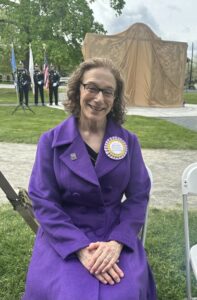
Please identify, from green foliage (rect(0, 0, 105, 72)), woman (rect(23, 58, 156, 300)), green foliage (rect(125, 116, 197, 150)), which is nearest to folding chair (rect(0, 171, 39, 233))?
woman (rect(23, 58, 156, 300))

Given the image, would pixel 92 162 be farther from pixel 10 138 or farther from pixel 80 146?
pixel 10 138

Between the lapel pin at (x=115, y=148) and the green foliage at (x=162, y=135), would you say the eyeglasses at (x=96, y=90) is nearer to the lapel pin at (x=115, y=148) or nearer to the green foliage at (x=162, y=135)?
the lapel pin at (x=115, y=148)

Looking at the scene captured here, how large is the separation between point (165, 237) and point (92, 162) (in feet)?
7.27

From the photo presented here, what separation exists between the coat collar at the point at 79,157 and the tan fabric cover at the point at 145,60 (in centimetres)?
1910

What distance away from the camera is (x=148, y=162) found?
8.08m

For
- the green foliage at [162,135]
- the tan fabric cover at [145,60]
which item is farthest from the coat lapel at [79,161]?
the tan fabric cover at [145,60]

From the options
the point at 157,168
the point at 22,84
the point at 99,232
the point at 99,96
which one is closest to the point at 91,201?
the point at 99,232

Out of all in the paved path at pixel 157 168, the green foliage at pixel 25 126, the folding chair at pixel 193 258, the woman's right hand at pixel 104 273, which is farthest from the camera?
the green foliage at pixel 25 126

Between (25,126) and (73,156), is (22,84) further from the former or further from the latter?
(73,156)

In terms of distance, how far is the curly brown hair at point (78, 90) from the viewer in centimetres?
268

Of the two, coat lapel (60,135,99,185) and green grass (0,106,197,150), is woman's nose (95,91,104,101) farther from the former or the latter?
Result: green grass (0,106,197,150)

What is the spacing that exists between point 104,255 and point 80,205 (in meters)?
0.37

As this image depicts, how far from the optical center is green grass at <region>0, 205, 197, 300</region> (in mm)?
3494

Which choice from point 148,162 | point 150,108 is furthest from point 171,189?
point 150,108
